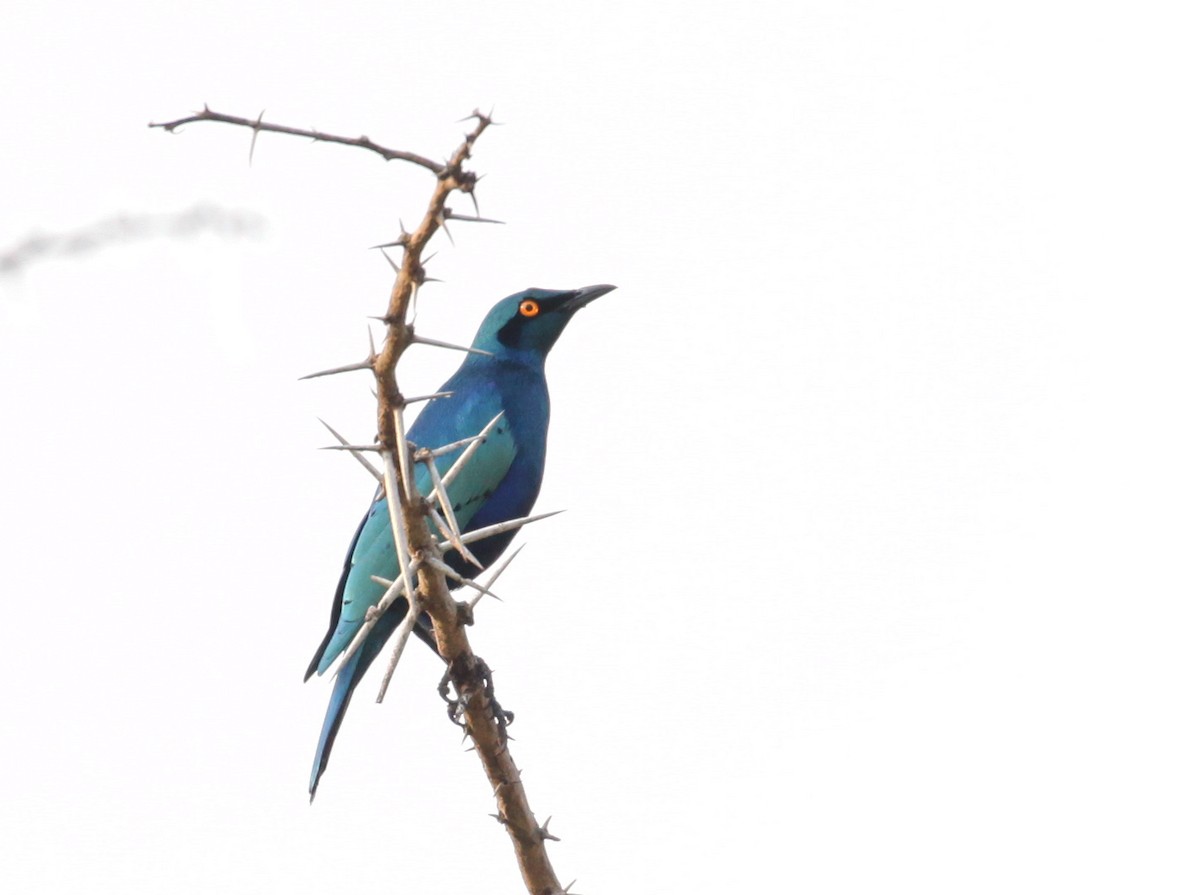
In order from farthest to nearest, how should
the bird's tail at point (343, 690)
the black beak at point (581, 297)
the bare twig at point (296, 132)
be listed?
the black beak at point (581, 297), the bird's tail at point (343, 690), the bare twig at point (296, 132)

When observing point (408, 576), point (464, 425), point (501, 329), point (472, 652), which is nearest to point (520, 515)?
point (464, 425)

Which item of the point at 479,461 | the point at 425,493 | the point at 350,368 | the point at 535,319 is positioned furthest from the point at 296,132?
the point at 535,319

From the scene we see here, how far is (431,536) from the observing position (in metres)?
3.45

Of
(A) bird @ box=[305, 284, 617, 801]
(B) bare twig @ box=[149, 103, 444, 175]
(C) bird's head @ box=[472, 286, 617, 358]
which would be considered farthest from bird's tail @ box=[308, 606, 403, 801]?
(B) bare twig @ box=[149, 103, 444, 175]

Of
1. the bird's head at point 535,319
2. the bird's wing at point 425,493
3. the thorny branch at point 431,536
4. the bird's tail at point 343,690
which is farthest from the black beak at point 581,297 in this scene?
the thorny branch at point 431,536

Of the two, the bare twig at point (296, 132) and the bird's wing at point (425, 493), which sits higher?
the bird's wing at point (425, 493)

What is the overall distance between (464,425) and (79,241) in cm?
770

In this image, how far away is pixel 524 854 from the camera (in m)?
3.94

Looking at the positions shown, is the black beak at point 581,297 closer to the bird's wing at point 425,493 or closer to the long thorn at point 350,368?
the bird's wing at point 425,493

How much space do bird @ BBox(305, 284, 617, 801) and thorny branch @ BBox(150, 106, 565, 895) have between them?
281 centimetres

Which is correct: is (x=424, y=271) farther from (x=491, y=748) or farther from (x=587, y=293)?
(x=587, y=293)

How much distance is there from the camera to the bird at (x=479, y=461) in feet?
23.8

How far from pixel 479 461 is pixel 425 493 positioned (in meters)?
1.65

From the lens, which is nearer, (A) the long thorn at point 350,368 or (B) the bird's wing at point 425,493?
(A) the long thorn at point 350,368
